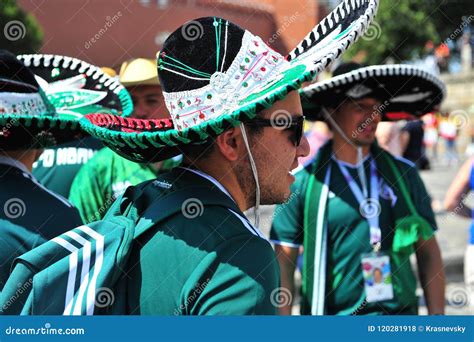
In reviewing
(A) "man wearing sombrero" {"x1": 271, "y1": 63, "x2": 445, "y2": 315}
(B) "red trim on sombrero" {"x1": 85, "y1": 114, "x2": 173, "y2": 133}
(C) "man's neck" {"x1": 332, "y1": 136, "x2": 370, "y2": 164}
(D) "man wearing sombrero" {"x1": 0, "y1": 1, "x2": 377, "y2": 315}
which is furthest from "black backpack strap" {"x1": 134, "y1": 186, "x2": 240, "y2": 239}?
(C) "man's neck" {"x1": 332, "y1": 136, "x2": 370, "y2": 164}

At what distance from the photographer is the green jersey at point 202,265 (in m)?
1.47

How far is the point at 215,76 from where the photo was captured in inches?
69.2

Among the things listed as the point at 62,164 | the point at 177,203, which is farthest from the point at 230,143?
the point at 62,164

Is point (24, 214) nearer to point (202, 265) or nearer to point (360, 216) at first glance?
point (202, 265)

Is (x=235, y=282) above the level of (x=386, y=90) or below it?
below

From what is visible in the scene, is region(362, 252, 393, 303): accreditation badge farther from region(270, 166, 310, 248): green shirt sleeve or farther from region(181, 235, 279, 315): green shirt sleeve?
region(181, 235, 279, 315): green shirt sleeve

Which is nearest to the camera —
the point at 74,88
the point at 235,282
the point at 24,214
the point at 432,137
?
the point at 235,282

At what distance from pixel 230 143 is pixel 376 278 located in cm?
194

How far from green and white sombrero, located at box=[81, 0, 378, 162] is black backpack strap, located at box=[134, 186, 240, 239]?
14cm

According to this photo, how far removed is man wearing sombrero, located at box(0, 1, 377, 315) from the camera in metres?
1.52

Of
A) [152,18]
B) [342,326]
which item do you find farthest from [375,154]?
[152,18]

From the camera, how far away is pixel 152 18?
14.0m

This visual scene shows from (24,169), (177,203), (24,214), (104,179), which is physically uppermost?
(104,179)

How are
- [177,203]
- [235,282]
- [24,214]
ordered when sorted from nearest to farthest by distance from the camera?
[235,282] → [177,203] → [24,214]
